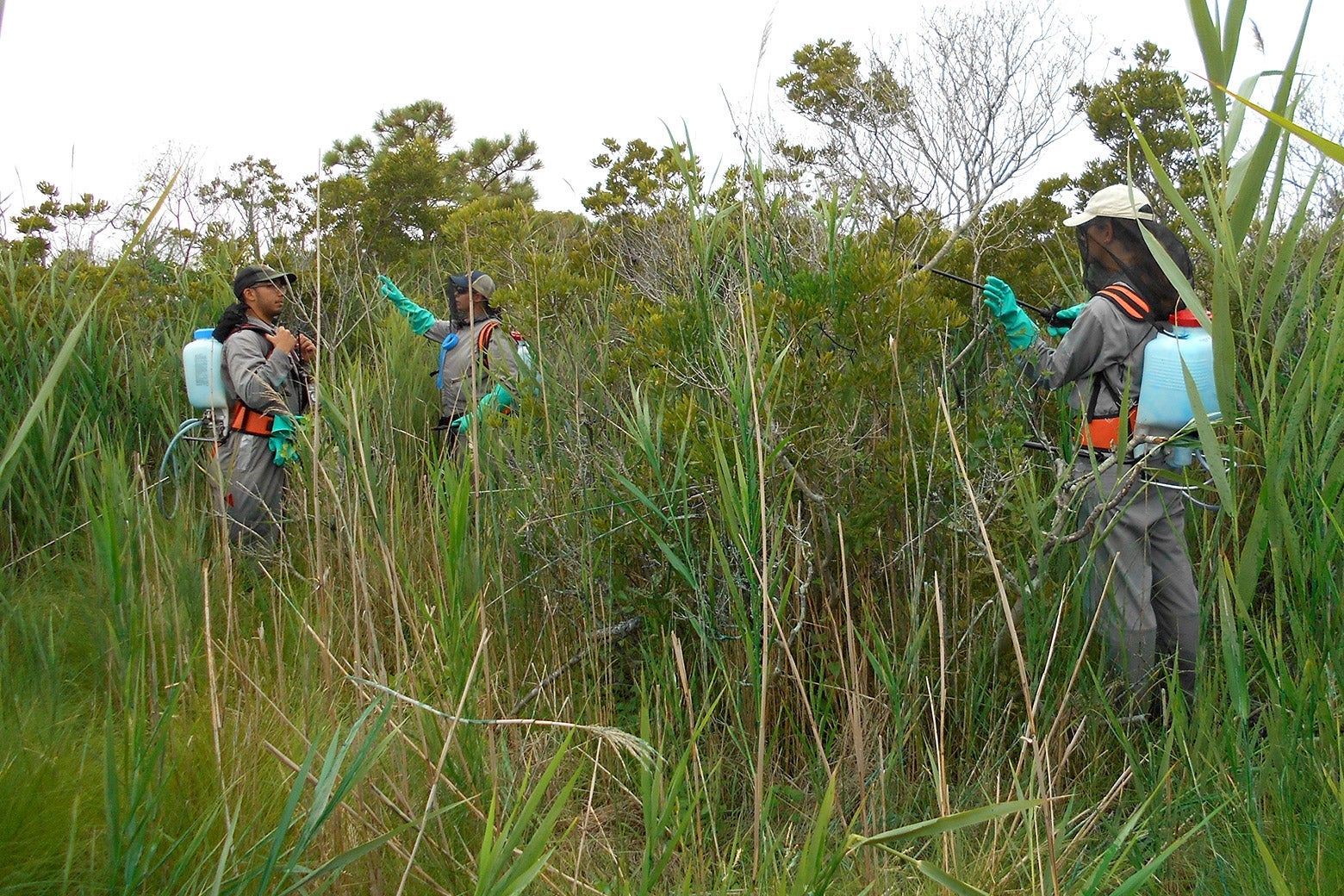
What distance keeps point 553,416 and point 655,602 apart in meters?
0.69

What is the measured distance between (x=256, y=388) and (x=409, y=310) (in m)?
1.14

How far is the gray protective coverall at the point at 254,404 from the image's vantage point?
439 cm

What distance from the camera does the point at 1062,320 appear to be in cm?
352

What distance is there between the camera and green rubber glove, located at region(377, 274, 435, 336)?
17.3ft

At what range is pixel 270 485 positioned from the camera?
4586 millimetres

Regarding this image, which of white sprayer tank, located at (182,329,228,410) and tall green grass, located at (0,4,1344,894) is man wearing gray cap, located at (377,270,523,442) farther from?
tall green grass, located at (0,4,1344,894)

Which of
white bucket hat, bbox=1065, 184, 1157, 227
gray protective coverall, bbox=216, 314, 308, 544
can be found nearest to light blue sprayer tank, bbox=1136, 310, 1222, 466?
white bucket hat, bbox=1065, 184, 1157, 227

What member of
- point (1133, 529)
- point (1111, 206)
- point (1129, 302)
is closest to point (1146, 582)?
point (1133, 529)

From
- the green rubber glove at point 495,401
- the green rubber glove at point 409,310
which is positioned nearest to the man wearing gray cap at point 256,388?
the green rubber glove at point 409,310

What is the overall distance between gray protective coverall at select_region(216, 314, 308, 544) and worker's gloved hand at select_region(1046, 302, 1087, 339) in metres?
2.99

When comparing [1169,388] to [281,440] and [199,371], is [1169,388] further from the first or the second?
[199,371]

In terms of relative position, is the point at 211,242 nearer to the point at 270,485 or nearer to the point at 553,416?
the point at 270,485

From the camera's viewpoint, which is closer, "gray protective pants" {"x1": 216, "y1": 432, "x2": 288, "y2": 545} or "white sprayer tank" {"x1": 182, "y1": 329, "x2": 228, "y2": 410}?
"white sprayer tank" {"x1": 182, "y1": 329, "x2": 228, "y2": 410}

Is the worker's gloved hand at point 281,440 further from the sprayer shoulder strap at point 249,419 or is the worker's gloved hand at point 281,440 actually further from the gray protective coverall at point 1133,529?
the gray protective coverall at point 1133,529
